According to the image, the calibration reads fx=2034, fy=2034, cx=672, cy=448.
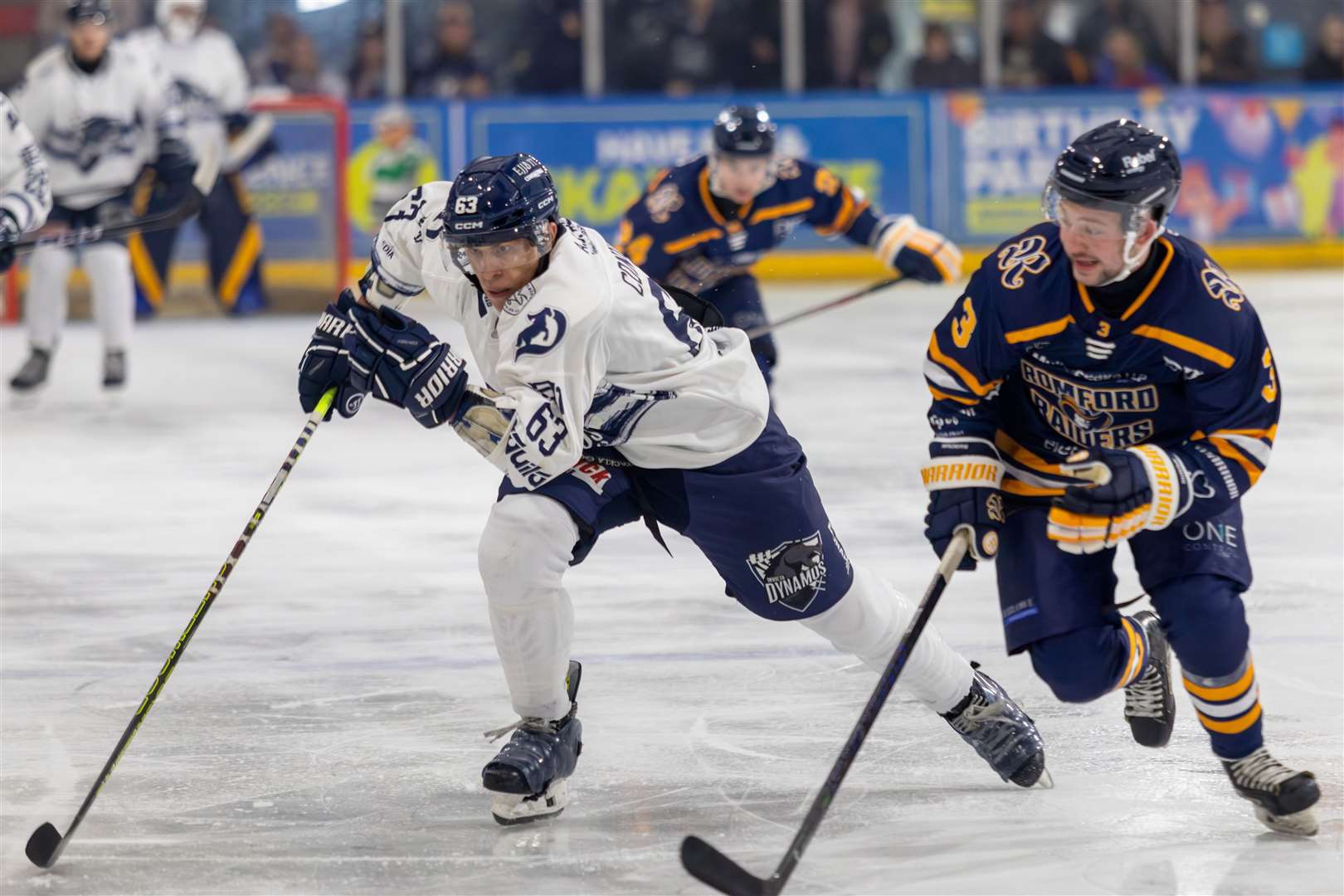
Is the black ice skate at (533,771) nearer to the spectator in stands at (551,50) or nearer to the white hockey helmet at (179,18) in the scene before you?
the white hockey helmet at (179,18)

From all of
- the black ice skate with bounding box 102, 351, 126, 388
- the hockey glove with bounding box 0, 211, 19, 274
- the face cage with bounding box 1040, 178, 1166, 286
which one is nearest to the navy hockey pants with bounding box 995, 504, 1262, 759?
the face cage with bounding box 1040, 178, 1166, 286

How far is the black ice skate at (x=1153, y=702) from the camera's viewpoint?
9.80ft

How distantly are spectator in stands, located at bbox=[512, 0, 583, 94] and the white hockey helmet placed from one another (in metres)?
1.96

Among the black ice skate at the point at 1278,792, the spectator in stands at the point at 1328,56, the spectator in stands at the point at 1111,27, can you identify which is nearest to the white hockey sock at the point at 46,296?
the black ice skate at the point at 1278,792

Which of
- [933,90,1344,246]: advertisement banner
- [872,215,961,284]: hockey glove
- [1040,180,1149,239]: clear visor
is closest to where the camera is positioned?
[1040,180,1149,239]: clear visor

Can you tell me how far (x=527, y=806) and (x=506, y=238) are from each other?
2.58 ft

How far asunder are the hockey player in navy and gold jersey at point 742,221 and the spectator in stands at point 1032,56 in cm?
557

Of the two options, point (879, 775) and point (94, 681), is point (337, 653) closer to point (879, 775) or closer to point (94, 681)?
point (94, 681)

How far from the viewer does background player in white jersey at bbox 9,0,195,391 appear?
7.34 meters

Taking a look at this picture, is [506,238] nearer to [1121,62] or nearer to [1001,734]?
[1001,734]

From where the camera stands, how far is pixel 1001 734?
114 inches

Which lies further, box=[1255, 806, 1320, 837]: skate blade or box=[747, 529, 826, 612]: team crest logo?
box=[747, 529, 826, 612]: team crest logo

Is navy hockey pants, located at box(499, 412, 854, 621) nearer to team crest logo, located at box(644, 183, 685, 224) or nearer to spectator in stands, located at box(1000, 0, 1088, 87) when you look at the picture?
team crest logo, located at box(644, 183, 685, 224)

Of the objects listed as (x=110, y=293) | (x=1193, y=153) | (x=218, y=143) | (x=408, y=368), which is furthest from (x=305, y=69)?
(x=408, y=368)
